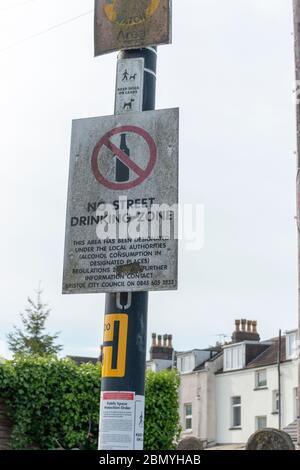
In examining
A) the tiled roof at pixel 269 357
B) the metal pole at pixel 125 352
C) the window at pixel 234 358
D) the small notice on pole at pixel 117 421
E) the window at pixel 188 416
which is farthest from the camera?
the window at pixel 188 416

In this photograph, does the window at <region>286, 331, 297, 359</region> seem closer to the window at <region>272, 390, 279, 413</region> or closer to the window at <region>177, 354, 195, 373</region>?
the window at <region>272, 390, 279, 413</region>

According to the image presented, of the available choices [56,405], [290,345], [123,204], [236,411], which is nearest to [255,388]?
[236,411]

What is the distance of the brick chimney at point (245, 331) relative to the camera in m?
41.1

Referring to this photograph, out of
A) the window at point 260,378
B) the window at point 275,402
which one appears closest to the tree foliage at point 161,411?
the window at point 275,402

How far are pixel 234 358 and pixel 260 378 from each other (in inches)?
117

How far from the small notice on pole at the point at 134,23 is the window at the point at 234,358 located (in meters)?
34.9

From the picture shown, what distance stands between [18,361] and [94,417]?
74.3 inches

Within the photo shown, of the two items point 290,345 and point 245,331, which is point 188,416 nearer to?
point 245,331

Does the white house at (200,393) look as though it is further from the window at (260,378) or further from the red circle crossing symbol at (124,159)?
the red circle crossing symbol at (124,159)
